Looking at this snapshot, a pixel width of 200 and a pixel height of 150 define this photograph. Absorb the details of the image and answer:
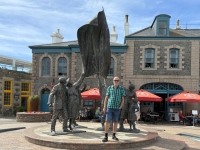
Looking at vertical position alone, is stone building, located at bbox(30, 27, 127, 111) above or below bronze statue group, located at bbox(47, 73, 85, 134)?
above

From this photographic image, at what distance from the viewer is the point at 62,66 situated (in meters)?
22.9

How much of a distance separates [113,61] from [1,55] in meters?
13.5

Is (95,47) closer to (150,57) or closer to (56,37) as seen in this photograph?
(150,57)

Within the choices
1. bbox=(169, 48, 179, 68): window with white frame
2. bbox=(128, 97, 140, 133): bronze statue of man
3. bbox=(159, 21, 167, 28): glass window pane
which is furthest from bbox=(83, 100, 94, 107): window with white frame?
bbox=(128, 97, 140, 133): bronze statue of man

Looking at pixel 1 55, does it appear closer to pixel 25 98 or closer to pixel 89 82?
pixel 25 98

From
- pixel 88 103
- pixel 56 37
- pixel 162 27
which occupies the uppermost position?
pixel 162 27

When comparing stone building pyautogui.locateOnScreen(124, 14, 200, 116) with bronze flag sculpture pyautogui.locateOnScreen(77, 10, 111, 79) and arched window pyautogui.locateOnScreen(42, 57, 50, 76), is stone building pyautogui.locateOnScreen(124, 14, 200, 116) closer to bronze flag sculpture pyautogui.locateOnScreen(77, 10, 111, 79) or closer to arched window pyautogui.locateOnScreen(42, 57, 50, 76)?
arched window pyautogui.locateOnScreen(42, 57, 50, 76)

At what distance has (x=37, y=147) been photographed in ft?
23.3

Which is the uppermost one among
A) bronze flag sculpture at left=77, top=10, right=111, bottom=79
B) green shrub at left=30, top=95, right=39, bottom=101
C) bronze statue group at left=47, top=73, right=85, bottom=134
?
bronze flag sculpture at left=77, top=10, right=111, bottom=79

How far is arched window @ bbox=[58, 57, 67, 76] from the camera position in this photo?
22844 millimetres

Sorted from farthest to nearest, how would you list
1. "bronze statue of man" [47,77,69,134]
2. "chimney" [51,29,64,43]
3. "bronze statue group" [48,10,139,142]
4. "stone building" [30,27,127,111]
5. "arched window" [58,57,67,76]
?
"chimney" [51,29,64,43] < "arched window" [58,57,67,76] < "stone building" [30,27,127,111] < "bronze statue group" [48,10,139,142] < "bronze statue of man" [47,77,69,134]

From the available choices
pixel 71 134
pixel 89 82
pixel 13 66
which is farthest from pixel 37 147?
pixel 13 66

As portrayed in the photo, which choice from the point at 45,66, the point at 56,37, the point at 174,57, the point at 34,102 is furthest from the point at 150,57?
the point at 34,102

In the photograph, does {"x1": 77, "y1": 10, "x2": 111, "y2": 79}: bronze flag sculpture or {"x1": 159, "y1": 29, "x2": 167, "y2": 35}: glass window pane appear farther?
{"x1": 159, "y1": 29, "x2": 167, "y2": 35}: glass window pane
